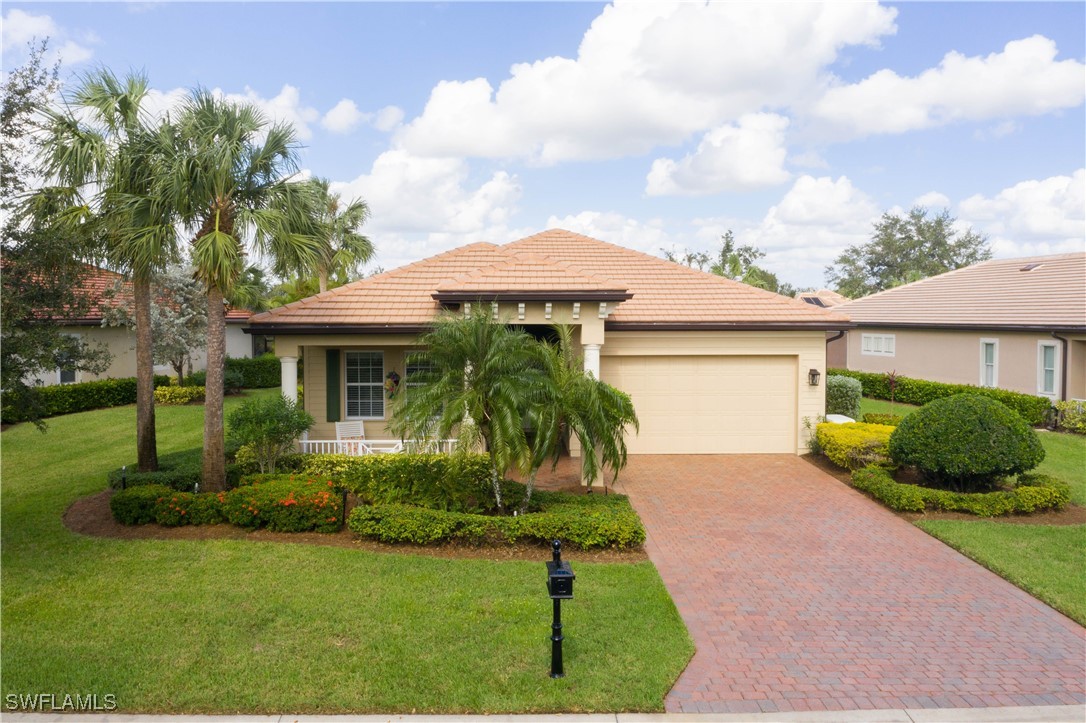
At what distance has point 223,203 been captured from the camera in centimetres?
1059

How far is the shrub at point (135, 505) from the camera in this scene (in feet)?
33.1

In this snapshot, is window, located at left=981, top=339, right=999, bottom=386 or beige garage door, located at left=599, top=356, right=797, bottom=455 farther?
window, located at left=981, top=339, right=999, bottom=386

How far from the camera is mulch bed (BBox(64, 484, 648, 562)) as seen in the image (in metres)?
8.91

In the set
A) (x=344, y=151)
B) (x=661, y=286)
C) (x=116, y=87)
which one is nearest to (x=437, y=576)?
(x=116, y=87)

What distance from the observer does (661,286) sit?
16.6m

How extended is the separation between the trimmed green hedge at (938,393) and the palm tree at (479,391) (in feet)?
37.1

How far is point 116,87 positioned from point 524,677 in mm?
10955

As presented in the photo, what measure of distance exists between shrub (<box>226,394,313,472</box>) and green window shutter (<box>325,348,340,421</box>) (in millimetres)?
2203

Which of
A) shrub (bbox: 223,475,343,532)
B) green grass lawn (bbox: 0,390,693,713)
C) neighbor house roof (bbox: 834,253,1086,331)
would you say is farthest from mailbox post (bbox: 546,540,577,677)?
neighbor house roof (bbox: 834,253,1086,331)

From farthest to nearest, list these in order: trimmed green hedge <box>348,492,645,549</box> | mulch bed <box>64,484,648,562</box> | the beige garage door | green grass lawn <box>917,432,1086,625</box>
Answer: the beige garage door → trimmed green hedge <box>348,492,645,549</box> → mulch bed <box>64,484,648,562</box> → green grass lawn <box>917,432,1086,625</box>

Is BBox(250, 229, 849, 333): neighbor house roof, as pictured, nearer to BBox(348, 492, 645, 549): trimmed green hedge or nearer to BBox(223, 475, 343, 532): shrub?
BBox(223, 475, 343, 532): shrub

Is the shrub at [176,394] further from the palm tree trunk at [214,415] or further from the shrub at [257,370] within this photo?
the palm tree trunk at [214,415]

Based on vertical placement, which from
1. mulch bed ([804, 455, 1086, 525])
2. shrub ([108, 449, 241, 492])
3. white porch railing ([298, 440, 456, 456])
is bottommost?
mulch bed ([804, 455, 1086, 525])

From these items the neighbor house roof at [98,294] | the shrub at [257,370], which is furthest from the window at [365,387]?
the shrub at [257,370]
